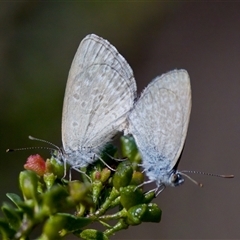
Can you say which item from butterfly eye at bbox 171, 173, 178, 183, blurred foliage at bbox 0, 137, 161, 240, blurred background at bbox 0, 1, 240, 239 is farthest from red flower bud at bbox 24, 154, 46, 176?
blurred background at bbox 0, 1, 240, 239

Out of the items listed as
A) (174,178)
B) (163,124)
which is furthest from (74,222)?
(163,124)

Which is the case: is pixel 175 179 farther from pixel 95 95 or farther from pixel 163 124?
pixel 95 95

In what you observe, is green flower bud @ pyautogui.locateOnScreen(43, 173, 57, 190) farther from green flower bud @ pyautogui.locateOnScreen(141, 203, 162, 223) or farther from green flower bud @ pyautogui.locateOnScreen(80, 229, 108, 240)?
green flower bud @ pyautogui.locateOnScreen(141, 203, 162, 223)

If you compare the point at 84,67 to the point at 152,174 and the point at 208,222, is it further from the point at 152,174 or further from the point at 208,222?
the point at 208,222

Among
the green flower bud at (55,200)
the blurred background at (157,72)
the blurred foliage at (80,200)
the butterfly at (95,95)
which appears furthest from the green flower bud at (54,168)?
the blurred background at (157,72)

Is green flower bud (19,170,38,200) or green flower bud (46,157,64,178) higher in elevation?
green flower bud (19,170,38,200)

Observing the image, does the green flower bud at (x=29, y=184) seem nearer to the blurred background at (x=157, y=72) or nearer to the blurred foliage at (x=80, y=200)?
the blurred foliage at (x=80, y=200)
